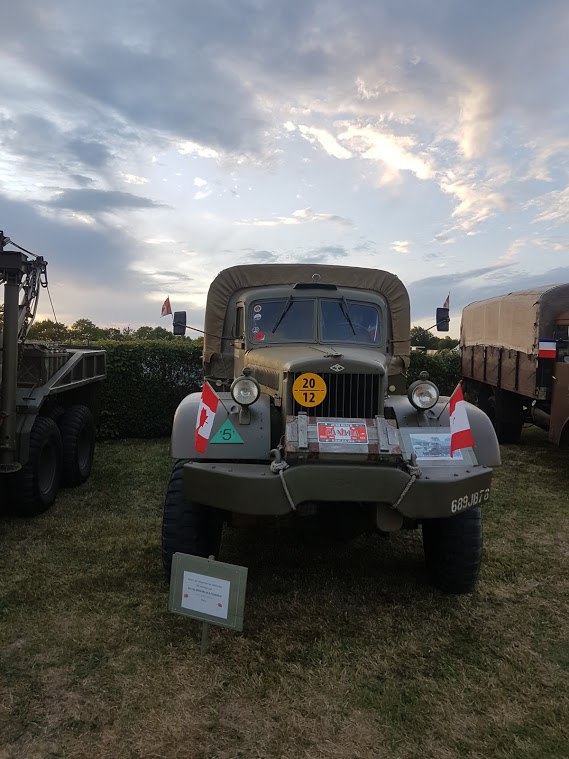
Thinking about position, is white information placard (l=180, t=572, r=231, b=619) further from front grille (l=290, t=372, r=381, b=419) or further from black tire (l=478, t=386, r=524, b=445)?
black tire (l=478, t=386, r=524, b=445)

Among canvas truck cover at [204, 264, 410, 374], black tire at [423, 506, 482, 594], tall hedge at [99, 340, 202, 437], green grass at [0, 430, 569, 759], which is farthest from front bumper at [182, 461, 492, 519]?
tall hedge at [99, 340, 202, 437]

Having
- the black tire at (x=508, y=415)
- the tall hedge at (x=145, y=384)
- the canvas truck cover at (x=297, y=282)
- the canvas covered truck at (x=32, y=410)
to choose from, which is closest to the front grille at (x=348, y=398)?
the canvas truck cover at (x=297, y=282)

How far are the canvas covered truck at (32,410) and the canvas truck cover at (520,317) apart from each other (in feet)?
20.3

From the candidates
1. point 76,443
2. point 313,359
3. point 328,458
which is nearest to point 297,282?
point 313,359

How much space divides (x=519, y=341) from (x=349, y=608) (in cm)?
637

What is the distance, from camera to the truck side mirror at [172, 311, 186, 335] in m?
5.88

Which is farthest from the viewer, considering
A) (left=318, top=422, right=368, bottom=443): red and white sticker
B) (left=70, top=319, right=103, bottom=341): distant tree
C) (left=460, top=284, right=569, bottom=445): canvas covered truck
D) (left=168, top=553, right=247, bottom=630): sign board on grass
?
(left=70, top=319, right=103, bottom=341): distant tree

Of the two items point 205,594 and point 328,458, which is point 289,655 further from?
point 328,458

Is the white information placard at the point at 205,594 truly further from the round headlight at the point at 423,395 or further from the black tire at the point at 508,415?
the black tire at the point at 508,415

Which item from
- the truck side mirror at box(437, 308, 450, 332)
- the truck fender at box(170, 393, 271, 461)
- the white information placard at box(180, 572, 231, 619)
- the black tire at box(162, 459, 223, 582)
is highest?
the truck side mirror at box(437, 308, 450, 332)

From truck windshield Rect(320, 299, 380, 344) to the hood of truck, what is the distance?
125mm

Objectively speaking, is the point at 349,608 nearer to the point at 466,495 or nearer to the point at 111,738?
the point at 466,495

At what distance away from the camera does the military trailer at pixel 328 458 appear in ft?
10.4

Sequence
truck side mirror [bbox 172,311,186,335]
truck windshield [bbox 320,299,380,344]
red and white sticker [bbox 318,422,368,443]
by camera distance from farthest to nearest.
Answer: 1. truck side mirror [bbox 172,311,186,335]
2. truck windshield [bbox 320,299,380,344]
3. red and white sticker [bbox 318,422,368,443]
